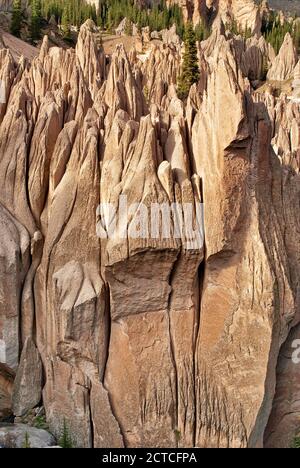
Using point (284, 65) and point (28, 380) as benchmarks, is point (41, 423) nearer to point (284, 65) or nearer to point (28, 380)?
point (28, 380)

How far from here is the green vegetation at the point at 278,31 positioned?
8669cm

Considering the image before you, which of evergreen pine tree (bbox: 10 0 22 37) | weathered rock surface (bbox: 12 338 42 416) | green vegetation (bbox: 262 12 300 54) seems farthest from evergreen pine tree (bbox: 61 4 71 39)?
A: weathered rock surface (bbox: 12 338 42 416)

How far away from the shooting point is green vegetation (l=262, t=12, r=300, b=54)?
86688 mm

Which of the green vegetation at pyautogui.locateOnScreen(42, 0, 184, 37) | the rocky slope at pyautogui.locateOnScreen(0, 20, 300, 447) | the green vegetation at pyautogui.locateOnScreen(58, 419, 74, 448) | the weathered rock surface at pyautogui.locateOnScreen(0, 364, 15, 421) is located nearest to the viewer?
the rocky slope at pyautogui.locateOnScreen(0, 20, 300, 447)

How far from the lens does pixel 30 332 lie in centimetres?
1395

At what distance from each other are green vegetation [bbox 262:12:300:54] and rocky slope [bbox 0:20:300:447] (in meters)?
75.8

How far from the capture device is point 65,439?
42.1ft

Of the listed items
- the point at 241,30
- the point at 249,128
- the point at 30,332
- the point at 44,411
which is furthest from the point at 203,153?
the point at 241,30

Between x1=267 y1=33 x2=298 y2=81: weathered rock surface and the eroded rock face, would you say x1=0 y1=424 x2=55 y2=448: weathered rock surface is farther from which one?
the eroded rock face

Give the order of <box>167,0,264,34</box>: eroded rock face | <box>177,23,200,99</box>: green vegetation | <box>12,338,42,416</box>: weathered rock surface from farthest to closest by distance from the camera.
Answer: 1. <box>167,0,264,34</box>: eroded rock face
2. <box>177,23,200,99</box>: green vegetation
3. <box>12,338,42,416</box>: weathered rock surface

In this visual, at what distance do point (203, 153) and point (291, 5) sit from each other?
194640 millimetres
